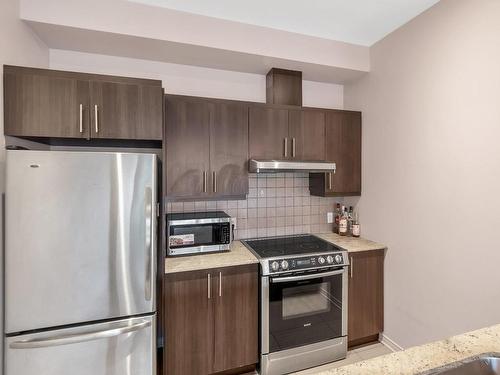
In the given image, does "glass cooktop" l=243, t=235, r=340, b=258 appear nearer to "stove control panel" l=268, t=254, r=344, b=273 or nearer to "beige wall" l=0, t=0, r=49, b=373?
"stove control panel" l=268, t=254, r=344, b=273

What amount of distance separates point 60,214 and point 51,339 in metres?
0.70

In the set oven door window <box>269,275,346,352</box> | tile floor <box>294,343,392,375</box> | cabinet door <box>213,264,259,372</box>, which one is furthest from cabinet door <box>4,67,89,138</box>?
tile floor <box>294,343,392,375</box>

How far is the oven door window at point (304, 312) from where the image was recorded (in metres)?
2.06

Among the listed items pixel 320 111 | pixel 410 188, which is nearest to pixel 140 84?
pixel 320 111

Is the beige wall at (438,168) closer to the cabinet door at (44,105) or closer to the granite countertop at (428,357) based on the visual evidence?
the granite countertop at (428,357)

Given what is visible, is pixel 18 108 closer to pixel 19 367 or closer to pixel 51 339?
pixel 51 339

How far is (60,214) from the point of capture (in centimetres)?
145

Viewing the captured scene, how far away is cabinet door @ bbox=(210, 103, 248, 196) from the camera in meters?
2.21

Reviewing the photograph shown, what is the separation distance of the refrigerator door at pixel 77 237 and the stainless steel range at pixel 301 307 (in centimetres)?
92

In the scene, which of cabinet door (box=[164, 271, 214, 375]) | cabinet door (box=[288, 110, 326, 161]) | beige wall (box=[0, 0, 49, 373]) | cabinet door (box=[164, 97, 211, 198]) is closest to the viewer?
beige wall (box=[0, 0, 49, 373])

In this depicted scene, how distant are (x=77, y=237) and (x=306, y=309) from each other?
1.76 meters

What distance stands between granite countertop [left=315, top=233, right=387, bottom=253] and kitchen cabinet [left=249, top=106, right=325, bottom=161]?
825mm

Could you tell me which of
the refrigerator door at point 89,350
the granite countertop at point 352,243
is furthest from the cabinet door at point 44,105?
the granite countertop at point 352,243

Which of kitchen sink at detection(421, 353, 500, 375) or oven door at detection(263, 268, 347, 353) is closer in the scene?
kitchen sink at detection(421, 353, 500, 375)
